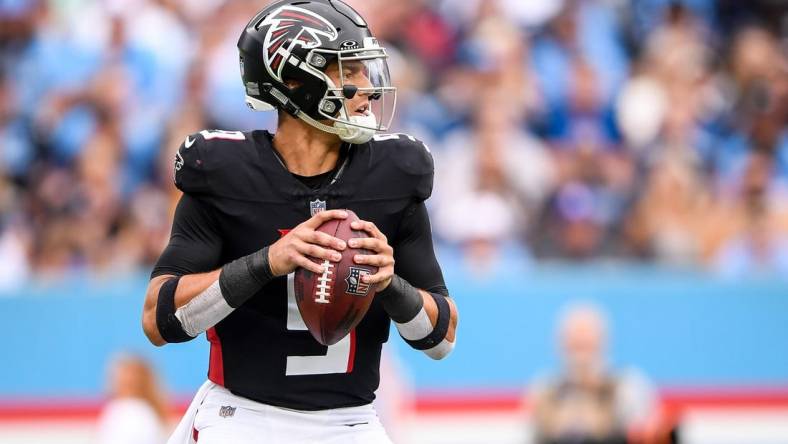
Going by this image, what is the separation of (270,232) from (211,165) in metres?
0.25

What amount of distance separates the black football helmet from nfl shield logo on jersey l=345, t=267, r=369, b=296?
50cm

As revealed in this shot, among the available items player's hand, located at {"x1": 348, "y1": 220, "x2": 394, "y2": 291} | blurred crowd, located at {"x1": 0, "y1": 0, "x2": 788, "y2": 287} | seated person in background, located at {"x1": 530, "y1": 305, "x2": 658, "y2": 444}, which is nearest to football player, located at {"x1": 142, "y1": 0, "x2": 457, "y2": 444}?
player's hand, located at {"x1": 348, "y1": 220, "x2": 394, "y2": 291}

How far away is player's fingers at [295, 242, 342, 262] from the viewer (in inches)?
129

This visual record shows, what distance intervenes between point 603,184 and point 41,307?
12.5ft

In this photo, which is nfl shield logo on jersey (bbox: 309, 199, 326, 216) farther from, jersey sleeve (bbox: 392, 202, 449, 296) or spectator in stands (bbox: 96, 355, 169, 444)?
spectator in stands (bbox: 96, 355, 169, 444)

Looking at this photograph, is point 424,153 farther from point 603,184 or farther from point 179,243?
point 603,184

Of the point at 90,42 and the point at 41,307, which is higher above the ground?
the point at 90,42

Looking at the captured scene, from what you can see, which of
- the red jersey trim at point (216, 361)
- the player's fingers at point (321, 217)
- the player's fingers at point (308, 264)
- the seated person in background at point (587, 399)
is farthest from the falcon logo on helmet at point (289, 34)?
the seated person in background at point (587, 399)

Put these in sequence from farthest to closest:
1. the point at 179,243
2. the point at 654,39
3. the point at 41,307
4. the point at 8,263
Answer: the point at 654,39 → the point at 8,263 → the point at 41,307 → the point at 179,243

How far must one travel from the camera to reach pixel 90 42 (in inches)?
370

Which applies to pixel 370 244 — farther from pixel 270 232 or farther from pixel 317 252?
pixel 270 232

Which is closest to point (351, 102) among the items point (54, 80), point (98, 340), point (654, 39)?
point (98, 340)

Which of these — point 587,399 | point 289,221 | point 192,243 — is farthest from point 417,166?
point 587,399

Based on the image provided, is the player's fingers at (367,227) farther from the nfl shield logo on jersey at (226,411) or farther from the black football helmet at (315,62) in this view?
the nfl shield logo on jersey at (226,411)
